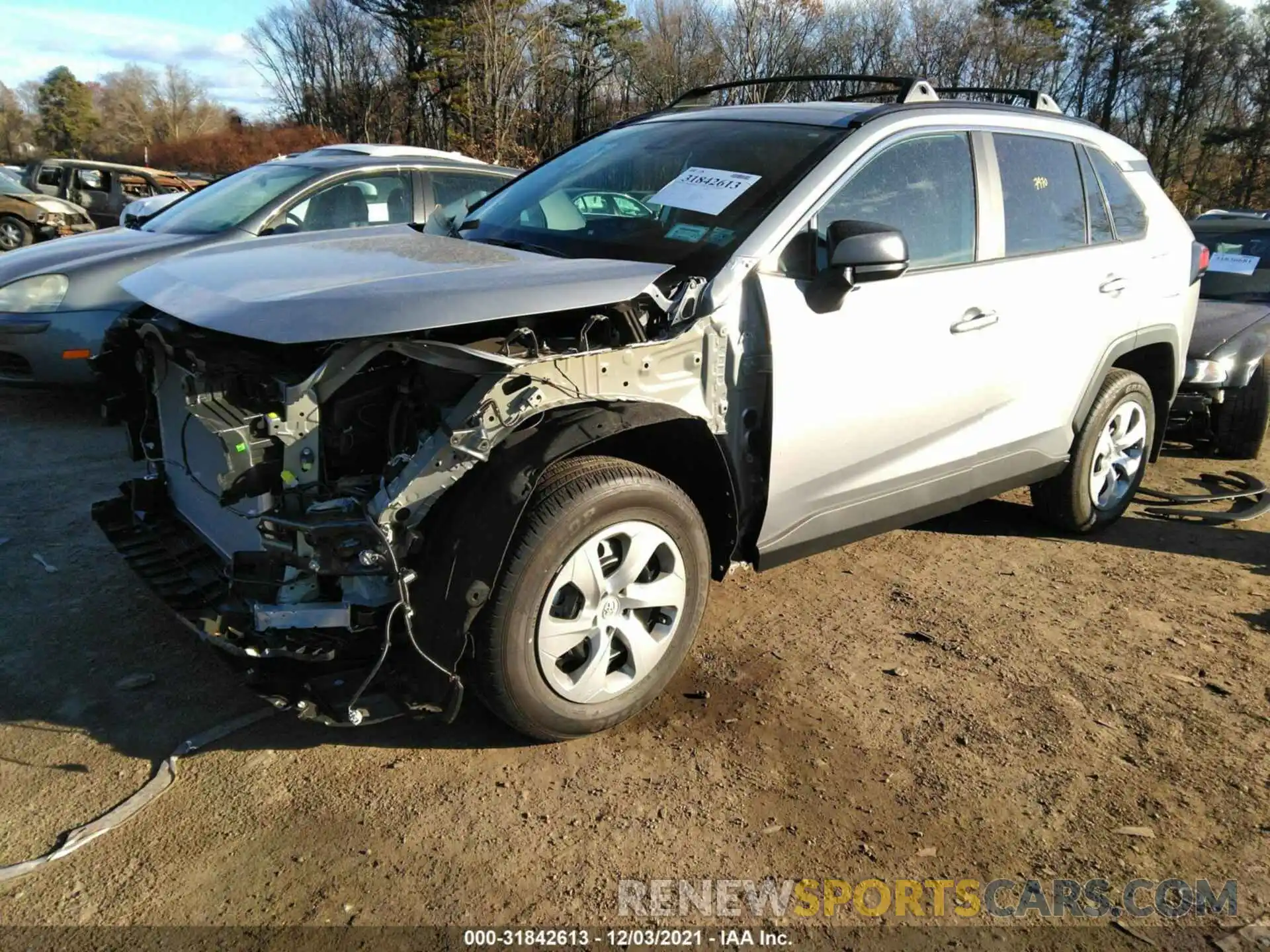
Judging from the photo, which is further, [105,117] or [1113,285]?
[105,117]

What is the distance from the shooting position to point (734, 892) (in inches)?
93.4

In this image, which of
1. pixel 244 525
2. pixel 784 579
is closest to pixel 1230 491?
pixel 784 579

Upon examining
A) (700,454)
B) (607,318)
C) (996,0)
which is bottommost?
(700,454)

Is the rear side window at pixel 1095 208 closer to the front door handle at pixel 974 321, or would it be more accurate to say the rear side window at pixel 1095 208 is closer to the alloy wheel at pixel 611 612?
the front door handle at pixel 974 321

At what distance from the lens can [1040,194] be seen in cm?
404

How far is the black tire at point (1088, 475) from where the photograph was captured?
176 inches

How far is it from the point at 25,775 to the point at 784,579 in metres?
2.90

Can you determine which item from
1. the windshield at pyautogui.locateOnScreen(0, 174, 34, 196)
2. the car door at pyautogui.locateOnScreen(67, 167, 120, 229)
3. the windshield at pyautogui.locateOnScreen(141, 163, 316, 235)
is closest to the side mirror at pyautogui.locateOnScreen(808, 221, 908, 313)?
the windshield at pyautogui.locateOnScreen(141, 163, 316, 235)

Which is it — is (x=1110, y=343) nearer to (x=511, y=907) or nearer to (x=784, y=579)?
(x=784, y=579)

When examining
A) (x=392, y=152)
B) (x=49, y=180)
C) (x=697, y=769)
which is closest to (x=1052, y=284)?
(x=697, y=769)

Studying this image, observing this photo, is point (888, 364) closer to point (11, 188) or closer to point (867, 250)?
point (867, 250)

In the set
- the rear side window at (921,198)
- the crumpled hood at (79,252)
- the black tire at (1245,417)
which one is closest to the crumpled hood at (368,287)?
the rear side window at (921,198)

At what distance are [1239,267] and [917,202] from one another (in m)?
4.93

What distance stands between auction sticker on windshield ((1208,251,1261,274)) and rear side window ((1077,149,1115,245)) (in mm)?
3257
